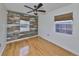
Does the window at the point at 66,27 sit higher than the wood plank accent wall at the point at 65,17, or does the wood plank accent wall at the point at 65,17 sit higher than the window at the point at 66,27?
the wood plank accent wall at the point at 65,17

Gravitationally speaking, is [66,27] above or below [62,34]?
above

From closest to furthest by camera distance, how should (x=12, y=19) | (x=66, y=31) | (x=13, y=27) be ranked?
(x=66, y=31) → (x=12, y=19) → (x=13, y=27)

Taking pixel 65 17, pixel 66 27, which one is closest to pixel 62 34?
pixel 66 27

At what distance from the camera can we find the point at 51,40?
94.4 inches

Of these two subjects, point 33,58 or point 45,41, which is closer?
point 33,58

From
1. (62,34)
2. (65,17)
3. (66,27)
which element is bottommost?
(62,34)

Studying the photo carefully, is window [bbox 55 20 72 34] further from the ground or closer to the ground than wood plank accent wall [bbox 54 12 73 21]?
closer to the ground

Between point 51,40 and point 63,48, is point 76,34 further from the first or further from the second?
point 51,40

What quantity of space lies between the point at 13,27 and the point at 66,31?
1.98 meters

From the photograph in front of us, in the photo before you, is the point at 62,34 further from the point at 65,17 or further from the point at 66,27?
the point at 65,17

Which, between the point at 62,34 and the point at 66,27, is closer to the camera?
the point at 66,27

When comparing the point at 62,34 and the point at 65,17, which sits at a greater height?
the point at 65,17

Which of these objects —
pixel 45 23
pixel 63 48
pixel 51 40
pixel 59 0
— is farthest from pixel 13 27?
pixel 59 0

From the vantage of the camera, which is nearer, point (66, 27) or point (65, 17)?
point (66, 27)
